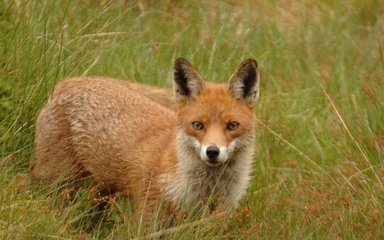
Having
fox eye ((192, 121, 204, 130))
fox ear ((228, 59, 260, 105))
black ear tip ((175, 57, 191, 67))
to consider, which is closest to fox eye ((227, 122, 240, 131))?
fox eye ((192, 121, 204, 130))

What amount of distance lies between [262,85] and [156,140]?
98.0 inches

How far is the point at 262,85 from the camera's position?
958 cm

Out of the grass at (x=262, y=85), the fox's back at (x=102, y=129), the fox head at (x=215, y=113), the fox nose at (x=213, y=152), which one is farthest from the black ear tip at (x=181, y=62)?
the grass at (x=262, y=85)

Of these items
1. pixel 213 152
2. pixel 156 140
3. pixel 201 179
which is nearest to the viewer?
pixel 213 152

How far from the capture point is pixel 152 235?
6.06 m

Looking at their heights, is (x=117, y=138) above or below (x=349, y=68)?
below

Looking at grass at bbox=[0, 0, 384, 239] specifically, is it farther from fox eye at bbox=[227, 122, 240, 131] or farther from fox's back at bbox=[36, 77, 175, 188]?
fox eye at bbox=[227, 122, 240, 131]

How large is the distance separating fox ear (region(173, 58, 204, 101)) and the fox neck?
36 centimetres

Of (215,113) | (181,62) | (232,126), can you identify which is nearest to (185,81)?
(181,62)

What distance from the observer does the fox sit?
22.5ft

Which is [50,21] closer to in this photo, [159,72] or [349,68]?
[159,72]

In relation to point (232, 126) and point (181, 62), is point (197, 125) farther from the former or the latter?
point (181, 62)

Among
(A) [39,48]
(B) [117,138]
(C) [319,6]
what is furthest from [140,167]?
(C) [319,6]

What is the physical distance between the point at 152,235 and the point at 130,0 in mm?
4790
